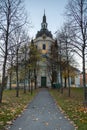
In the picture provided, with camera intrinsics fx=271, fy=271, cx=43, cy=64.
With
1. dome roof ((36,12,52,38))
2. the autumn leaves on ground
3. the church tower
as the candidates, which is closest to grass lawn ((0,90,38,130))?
the autumn leaves on ground

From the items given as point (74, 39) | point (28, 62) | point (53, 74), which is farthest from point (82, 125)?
point (53, 74)

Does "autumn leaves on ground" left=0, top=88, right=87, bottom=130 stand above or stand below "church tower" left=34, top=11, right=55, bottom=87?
below

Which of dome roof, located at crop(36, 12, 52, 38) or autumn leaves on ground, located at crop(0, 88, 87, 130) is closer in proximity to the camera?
autumn leaves on ground, located at crop(0, 88, 87, 130)

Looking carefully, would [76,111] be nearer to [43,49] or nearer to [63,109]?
[63,109]

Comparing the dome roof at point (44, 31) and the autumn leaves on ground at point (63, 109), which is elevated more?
the dome roof at point (44, 31)

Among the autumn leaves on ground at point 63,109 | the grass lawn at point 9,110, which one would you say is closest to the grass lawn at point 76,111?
the autumn leaves on ground at point 63,109

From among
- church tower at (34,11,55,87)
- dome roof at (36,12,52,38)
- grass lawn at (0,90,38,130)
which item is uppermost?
dome roof at (36,12,52,38)

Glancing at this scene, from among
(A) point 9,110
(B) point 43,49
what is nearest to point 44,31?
(B) point 43,49

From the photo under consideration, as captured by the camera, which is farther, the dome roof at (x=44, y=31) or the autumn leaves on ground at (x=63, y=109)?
the dome roof at (x=44, y=31)

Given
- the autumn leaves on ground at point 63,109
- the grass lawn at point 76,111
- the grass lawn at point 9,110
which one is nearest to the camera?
the grass lawn at point 76,111

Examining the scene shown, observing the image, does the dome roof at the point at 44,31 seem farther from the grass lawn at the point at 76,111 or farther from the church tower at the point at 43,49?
the grass lawn at the point at 76,111

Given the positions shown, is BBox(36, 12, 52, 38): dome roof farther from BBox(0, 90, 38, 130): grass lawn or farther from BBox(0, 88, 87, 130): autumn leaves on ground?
BBox(0, 90, 38, 130): grass lawn

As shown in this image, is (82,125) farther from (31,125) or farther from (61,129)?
(31,125)

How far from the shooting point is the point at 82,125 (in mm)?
11398
